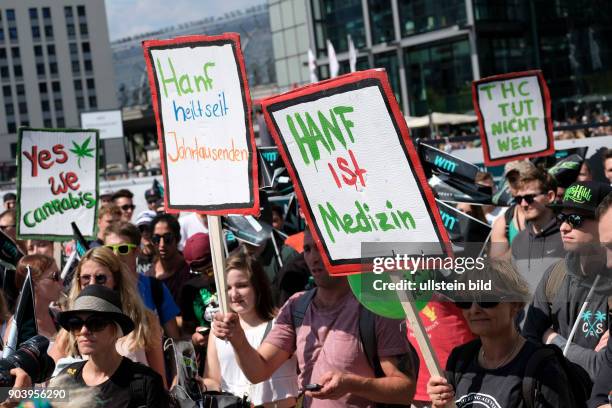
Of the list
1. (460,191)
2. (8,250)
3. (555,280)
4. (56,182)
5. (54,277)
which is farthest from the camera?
(56,182)

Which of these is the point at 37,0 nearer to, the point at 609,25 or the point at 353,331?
the point at 609,25

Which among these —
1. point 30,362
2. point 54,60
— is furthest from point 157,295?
point 54,60

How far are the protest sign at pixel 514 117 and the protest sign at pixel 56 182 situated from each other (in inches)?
139

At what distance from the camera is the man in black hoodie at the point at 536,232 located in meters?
3.40

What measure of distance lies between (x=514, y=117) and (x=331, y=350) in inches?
217

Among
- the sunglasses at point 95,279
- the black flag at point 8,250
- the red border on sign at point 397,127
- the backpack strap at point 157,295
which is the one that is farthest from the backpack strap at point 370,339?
the black flag at point 8,250

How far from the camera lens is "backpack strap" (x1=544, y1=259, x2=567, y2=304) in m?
3.39

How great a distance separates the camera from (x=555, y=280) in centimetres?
351

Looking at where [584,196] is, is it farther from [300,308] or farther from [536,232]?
[536,232]

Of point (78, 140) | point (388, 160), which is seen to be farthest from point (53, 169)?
point (388, 160)

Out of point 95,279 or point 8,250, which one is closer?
point 95,279

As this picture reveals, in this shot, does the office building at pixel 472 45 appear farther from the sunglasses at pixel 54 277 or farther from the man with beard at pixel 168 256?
the sunglasses at pixel 54 277

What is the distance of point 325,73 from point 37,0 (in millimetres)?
87317

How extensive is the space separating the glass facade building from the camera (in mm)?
42603
